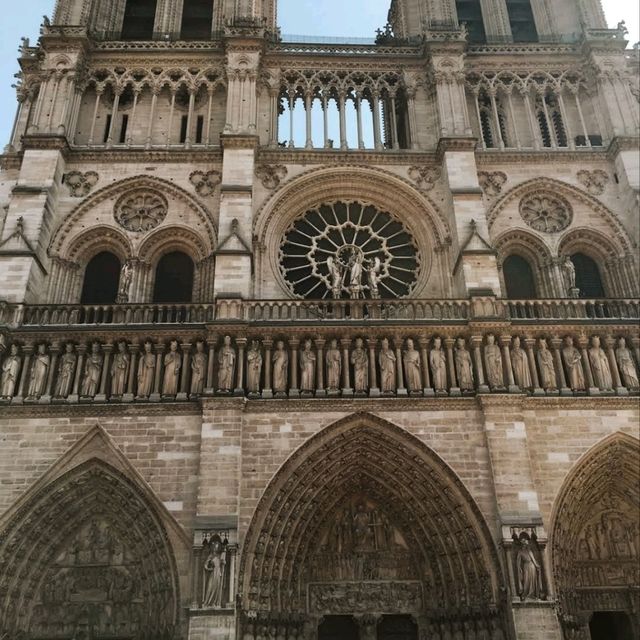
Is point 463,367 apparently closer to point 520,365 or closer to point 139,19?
point 520,365

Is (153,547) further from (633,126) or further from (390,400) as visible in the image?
(633,126)

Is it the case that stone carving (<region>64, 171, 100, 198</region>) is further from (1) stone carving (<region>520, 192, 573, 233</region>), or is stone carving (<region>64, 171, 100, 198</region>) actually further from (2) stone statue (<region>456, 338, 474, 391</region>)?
(1) stone carving (<region>520, 192, 573, 233</region>)

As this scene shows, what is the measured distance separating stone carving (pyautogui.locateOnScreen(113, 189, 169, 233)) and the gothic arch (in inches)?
411

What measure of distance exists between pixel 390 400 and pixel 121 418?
5.06 m

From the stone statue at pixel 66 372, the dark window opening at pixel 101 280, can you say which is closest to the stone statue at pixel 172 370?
the stone statue at pixel 66 372

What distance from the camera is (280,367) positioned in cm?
1323

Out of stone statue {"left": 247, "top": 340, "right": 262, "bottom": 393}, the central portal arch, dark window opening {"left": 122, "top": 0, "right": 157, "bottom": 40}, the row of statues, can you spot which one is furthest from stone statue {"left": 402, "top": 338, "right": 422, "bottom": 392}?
dark window opening {"left": 122, "top": 0, "right": 157, "bottom": 40}

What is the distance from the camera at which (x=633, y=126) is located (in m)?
16.8

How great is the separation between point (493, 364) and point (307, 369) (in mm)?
3603

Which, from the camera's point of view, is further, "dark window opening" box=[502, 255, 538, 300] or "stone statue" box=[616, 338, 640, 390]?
"dark window opening" box=[502, 255, 538, 300]

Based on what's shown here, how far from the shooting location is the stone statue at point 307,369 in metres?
13.1

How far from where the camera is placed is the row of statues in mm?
13055

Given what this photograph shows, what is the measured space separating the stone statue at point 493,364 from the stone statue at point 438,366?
32.4 inches

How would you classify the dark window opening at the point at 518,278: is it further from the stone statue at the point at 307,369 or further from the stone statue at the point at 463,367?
the stone statue at the point at 307,369
